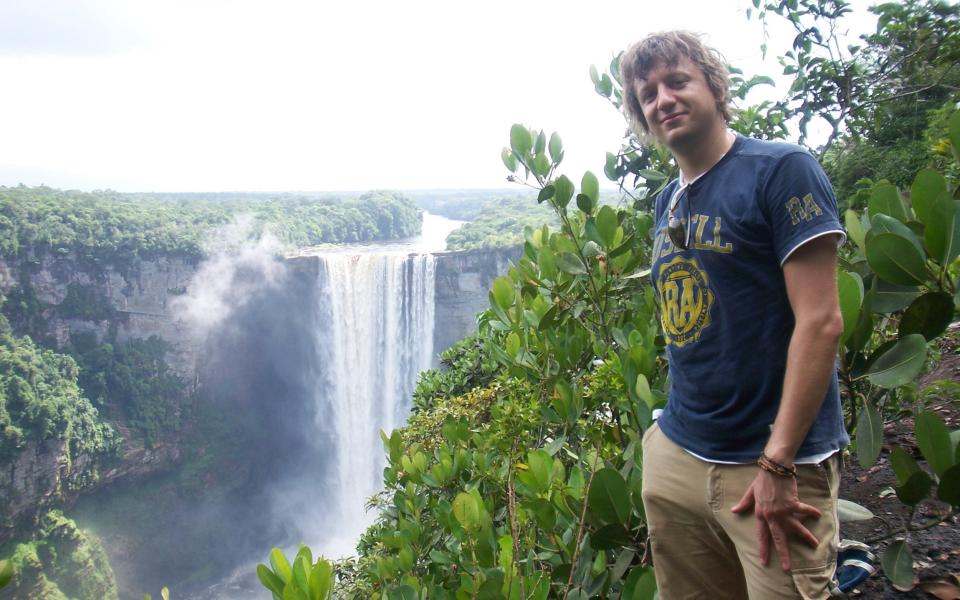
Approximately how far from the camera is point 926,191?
35.9 inches

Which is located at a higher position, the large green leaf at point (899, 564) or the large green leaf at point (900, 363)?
the large green leaf at point (900, 363)

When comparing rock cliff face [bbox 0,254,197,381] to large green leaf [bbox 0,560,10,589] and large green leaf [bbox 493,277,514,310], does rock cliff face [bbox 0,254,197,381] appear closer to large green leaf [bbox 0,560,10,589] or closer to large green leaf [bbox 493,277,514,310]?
large green leaf [bbox 493,277,514,310]

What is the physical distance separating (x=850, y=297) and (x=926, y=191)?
0.58ft

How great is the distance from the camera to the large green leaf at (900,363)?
0.88m

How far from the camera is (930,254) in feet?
3.04

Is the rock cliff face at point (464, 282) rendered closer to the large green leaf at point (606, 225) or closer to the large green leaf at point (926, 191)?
the large green leaf at point (606, 225)

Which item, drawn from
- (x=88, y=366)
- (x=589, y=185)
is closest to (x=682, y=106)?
(x=589, y=185)

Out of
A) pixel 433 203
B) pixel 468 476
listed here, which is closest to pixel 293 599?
pixel 468 476

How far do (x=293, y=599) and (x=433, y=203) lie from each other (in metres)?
55.0

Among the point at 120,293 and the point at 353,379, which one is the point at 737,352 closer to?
the point at 353,379

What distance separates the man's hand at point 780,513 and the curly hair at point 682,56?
0.58 metres

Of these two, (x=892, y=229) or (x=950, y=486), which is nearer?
(x=950, y=486)

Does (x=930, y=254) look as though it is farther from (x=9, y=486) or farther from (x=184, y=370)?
(x=184, y=370)

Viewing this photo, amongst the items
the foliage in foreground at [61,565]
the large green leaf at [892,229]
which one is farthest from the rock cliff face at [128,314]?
the large green leaf at [892,229]
